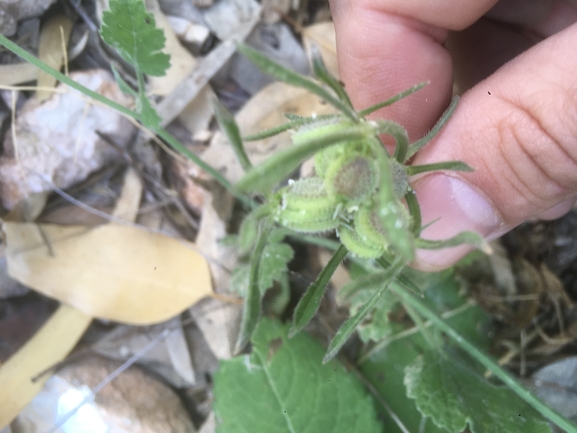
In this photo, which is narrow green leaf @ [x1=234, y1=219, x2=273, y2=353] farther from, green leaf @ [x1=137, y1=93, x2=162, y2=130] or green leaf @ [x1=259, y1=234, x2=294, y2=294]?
green leaf @ [x1=259, y1=234, x2=294, y2=294]

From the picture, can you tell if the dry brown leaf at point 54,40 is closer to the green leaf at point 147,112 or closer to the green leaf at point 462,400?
the green leaf at point 147,112

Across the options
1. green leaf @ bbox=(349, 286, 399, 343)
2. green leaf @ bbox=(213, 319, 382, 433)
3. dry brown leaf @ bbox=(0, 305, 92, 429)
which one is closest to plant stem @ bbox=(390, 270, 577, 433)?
green leaf @ bbox=(349, 286, 399, 343)

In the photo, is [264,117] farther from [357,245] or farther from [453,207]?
[357,245]

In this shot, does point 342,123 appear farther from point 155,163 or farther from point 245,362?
point 155,163

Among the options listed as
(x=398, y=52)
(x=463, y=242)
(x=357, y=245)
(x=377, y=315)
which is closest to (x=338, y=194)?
(x=357, y=245)

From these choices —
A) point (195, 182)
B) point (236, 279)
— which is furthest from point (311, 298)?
point (195, 182)

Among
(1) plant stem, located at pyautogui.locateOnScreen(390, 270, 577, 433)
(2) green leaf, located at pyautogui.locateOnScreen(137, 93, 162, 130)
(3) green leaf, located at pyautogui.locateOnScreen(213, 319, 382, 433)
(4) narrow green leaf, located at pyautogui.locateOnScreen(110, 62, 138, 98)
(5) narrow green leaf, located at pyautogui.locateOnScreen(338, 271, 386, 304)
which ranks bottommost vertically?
(3) green leaf, located at pyautogui.locateOnScreen(213, 319, 382, 433)
